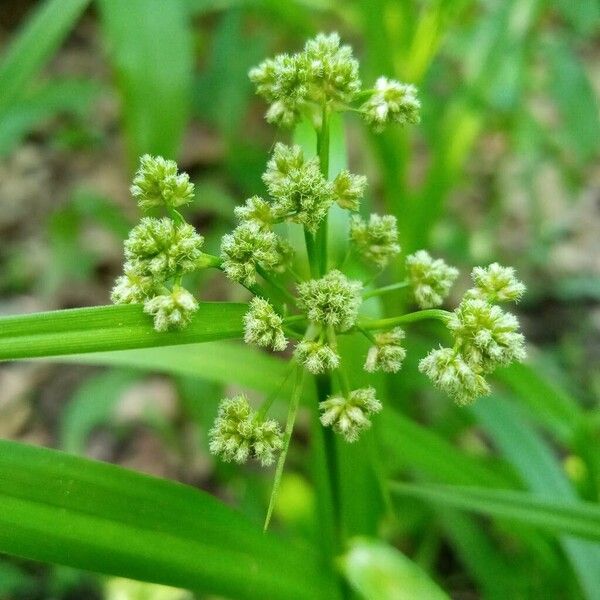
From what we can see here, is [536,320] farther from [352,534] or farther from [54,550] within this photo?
[54,550]

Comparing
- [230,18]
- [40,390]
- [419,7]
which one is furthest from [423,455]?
[419,7]

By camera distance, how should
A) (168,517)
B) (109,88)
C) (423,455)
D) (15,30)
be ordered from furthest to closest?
1. (15,30)
2. (109,88)
3. (423,455)
4. (168,517)

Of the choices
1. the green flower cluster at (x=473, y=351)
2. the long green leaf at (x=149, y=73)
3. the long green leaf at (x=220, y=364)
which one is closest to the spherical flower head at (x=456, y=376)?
the green flower cluster at (x=473, y=351)

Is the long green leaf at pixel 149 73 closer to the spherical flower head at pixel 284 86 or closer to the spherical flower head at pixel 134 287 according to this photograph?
the spherical flower head at pixel 284 86

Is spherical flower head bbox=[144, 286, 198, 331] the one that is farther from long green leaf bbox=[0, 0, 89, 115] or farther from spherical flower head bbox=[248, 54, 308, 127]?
long green leaf bbox=[0, 0, 89, 115]

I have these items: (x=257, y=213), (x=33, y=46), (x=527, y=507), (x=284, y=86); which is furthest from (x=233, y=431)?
(x=33, y=46)

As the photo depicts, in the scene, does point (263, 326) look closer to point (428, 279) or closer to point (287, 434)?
point (287, 434)

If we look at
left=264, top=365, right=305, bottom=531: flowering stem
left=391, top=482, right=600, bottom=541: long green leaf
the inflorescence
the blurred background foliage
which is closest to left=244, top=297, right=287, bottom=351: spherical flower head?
the inflorescence
